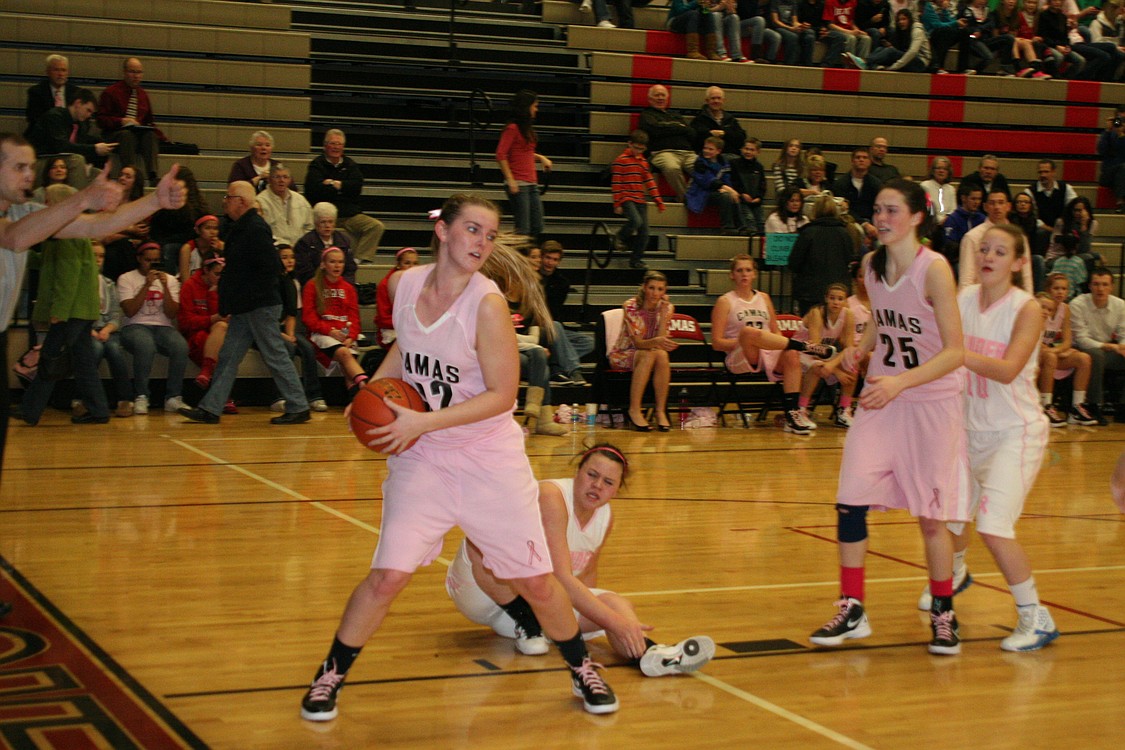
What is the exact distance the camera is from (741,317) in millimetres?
10703

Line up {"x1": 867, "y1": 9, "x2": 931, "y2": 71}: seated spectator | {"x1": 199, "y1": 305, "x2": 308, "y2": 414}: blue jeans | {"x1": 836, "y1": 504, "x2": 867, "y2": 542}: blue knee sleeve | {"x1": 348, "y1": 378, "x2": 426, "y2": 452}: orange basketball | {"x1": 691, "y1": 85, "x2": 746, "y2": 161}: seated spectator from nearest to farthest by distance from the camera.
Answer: {"x1": 348, "y1": 378, "x2": 426, "y2": 452}: orange basketball
{"x1": 836, "y1": 504, "x2": 867, "y2": 542}: blue knee sleeve
{"x1": 199, "y1": 305, "x2": 308, "y2": 414}: blue jeans
{"x1": 691, "y1": 85, "x2": 746, "y2": 161}: seated spectator
{"x1": 867, "y1": 9, "x2": 931, "y2": 71}: seated spectator

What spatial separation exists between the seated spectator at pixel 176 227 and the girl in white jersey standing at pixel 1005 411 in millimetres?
7953

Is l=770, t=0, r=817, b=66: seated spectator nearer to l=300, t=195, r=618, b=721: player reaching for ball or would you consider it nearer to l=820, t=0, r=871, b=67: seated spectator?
l=820, t=0, r=871, b=67: seated spectator

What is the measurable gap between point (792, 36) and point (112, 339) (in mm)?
9718

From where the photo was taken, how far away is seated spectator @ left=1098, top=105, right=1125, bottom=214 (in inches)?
617

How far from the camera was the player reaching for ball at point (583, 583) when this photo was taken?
12.9 ft

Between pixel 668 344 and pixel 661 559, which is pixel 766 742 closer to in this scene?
pixel 661 559

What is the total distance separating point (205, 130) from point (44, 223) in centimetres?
926

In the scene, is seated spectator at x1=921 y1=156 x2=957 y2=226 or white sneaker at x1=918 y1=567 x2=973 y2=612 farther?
seated spectator at x1=921 y1=156 x2=957 y2=226

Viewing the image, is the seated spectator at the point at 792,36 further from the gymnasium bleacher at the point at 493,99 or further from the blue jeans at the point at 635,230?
the blue jeans at the point at 635,230

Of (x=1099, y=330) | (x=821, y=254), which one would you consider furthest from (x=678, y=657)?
(x=1099, y=330)

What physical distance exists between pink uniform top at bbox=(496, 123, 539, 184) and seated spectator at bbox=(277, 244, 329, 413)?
248 cm

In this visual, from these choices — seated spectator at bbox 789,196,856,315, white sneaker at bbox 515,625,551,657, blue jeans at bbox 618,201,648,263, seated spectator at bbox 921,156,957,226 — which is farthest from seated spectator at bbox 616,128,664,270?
white sneaker at bbox 515,625,551,657

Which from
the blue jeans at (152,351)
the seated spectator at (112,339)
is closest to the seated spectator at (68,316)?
the seated spectator at (112,339)
